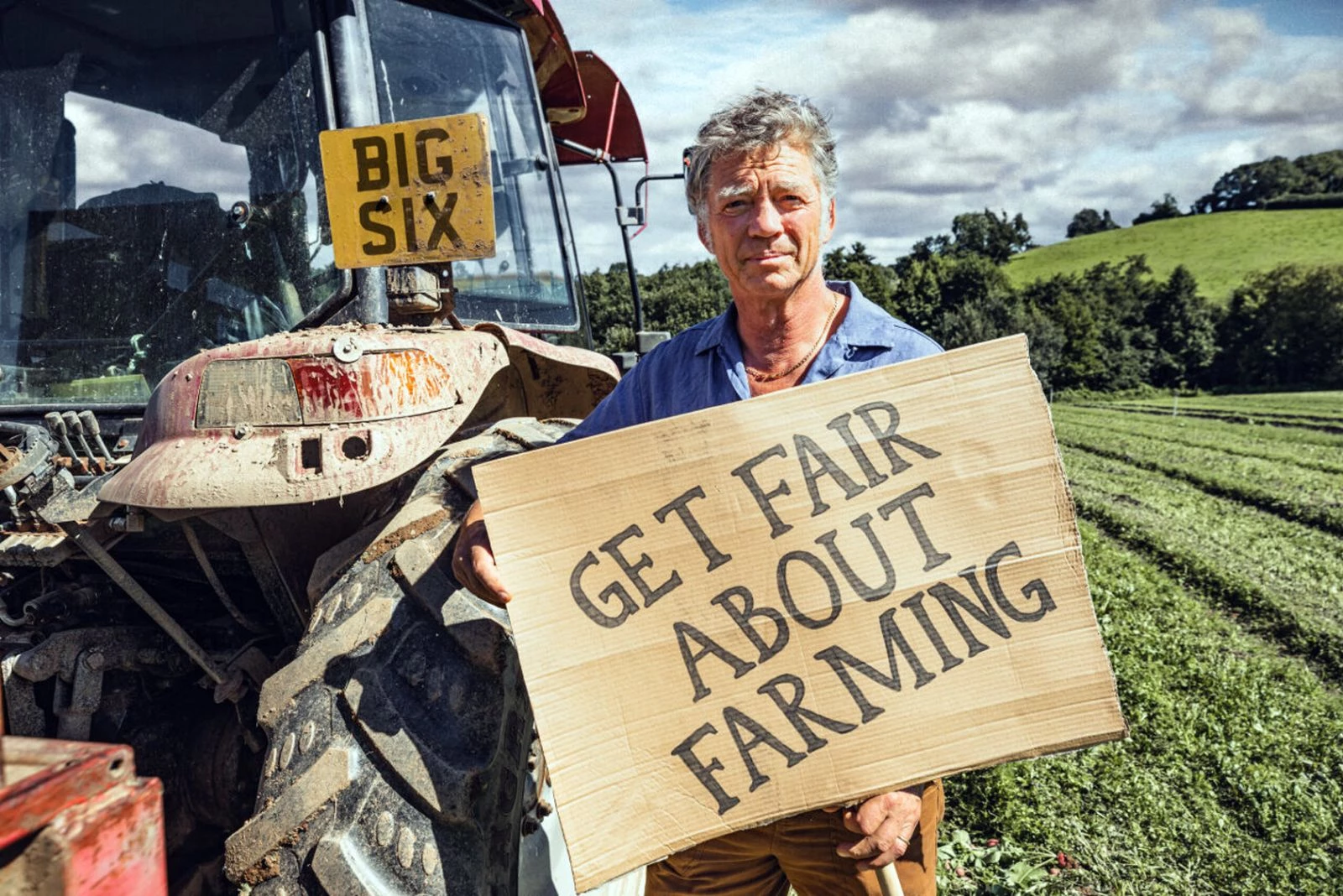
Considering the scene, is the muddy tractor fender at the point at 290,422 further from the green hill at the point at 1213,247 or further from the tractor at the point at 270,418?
the green hill at the point at 1213,247

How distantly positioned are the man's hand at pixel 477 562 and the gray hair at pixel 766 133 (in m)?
0.78

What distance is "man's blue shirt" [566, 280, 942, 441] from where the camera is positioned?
6.51ft

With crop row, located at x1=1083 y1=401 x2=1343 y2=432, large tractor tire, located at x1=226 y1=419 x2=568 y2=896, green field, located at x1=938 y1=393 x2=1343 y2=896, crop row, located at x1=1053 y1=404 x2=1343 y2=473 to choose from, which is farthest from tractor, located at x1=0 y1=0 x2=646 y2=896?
crop row, located at x1=1083 y1=401 x2=1343 y2=432

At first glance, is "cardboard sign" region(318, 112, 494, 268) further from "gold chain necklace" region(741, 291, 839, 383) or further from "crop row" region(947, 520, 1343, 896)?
"crop row" region(947, 520, 1343, 896)

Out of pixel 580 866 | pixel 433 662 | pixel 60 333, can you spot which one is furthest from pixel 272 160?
pixel 580 866

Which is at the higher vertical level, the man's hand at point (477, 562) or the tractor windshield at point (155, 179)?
the tractor windshield at point (155, 179)

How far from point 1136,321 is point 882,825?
6212 centimetres

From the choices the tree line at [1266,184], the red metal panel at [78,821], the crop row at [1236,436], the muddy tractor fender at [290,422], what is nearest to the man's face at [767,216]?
the muddy tractor fender at [290,422]

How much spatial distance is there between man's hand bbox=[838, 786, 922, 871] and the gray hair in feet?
3.72

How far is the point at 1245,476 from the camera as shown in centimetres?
1271

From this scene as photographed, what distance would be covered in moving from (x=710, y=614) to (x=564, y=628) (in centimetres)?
23

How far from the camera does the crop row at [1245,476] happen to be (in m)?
10.3

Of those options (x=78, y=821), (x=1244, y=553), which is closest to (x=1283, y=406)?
(x=1244, y=553)

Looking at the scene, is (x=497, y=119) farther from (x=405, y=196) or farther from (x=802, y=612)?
(x=802, y=612)
